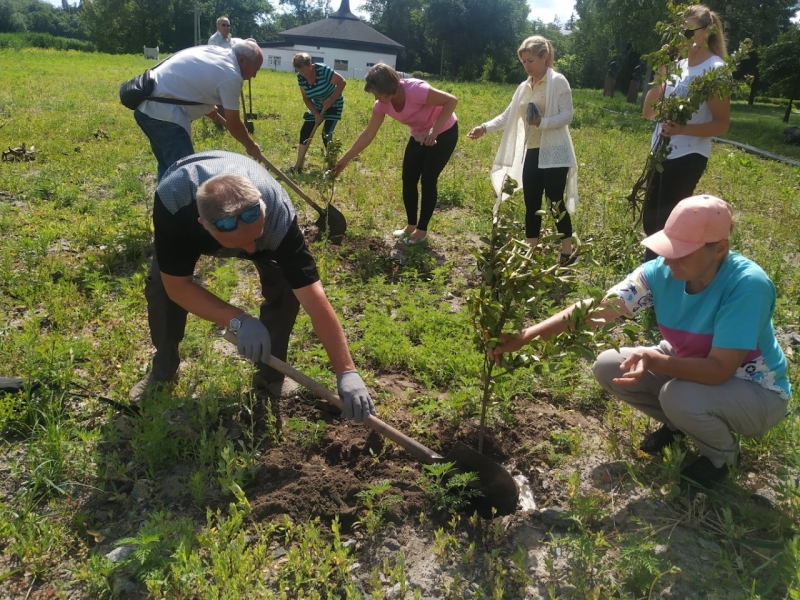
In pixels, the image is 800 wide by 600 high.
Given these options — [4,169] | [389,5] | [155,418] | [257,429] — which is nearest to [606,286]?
[257,429]

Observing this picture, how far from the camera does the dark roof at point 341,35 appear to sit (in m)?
46.4

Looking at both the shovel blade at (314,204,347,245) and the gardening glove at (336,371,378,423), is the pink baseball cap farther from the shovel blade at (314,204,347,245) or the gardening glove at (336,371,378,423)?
the shovel blade at (314,204,347,245)

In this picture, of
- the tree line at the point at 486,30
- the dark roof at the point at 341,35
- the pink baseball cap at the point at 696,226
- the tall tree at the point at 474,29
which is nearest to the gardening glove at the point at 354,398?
the pink baseball cap at the point at 696,226

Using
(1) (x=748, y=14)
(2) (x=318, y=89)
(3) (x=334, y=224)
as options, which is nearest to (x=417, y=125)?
(3) (x=334, y=224)

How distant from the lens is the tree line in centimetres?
1967

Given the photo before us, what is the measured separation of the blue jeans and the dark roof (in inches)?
1803

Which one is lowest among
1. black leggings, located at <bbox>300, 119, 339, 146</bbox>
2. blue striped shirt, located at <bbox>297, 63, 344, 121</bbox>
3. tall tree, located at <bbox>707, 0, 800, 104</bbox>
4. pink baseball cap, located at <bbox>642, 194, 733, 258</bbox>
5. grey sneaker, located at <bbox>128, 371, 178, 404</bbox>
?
grey sneaker, located at <bbox>128, 371, 178, 404</bbox>

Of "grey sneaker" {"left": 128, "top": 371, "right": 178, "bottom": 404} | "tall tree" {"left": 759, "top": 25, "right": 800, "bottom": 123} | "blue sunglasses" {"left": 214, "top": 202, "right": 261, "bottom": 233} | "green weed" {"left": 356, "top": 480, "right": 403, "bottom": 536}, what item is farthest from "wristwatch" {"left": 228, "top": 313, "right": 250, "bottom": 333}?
"tall tree" {"left": 759, "top": 25, "right": 800, "bottom": 123}

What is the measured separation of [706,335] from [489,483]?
107 centimetres

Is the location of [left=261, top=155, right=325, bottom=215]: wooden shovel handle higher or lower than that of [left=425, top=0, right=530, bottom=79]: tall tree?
lower

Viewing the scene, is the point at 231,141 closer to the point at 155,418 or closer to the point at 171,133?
the point at 171,133

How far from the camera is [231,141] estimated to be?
373 inches

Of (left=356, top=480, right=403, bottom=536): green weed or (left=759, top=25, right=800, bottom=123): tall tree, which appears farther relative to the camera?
(left=759, top=25, right=800, bottom=123): tall tree

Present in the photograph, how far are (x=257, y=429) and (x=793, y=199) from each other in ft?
24.5
